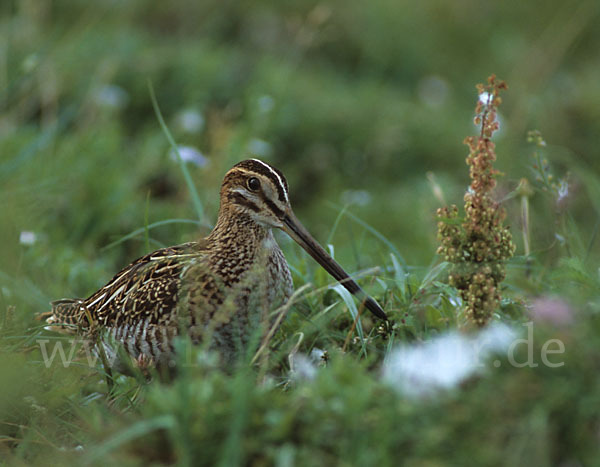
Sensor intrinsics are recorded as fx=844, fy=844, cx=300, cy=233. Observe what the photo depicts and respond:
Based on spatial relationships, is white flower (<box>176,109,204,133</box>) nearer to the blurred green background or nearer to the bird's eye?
the blurred green background

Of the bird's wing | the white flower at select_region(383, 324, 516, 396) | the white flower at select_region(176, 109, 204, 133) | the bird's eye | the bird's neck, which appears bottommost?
the white flower at select_region(383, 324, 516, 396)

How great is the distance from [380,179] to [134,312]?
4757 millimetres

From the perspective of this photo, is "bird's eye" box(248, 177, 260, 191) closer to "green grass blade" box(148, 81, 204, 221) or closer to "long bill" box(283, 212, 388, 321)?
"long bill" box(283, 212, 388, 321)

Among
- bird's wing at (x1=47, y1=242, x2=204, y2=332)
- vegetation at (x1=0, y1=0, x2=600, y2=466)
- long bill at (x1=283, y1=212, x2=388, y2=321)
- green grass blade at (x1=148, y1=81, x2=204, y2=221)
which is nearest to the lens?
vegetation at (x1=0, y1=0, x2=600, y2=466)

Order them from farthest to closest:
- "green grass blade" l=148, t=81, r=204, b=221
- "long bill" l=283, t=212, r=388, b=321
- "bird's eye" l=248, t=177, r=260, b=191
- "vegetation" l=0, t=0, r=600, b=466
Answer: "green grass blade" l=148, t=81, r=204, b=221, "bird's eye" l=248, t=177, r=260, b=191, "long bill" l=283, t=212, r=388, b=321, "vegetation" l=0, t=0, r=600, b=466

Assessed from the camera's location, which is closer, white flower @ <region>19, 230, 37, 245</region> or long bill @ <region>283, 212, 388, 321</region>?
long bill @ <region>283, 212, 388, 321</region>

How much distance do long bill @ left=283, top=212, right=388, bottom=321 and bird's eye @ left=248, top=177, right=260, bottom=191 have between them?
0.17 meters

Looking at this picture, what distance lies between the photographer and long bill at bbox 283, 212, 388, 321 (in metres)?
3.16

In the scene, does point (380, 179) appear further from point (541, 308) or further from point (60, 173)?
point (541, 308)

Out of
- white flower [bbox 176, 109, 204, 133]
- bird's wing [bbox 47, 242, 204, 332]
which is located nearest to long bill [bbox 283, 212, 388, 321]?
bird's wing [bbox 47, 242, 204, 332]

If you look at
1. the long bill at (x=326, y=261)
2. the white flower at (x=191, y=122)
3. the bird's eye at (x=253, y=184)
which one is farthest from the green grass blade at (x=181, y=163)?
the white flower at (x=191, y=122)

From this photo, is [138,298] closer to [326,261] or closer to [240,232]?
[240,232]

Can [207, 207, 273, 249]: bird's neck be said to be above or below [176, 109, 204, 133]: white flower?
below

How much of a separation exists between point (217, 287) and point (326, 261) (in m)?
0.44
